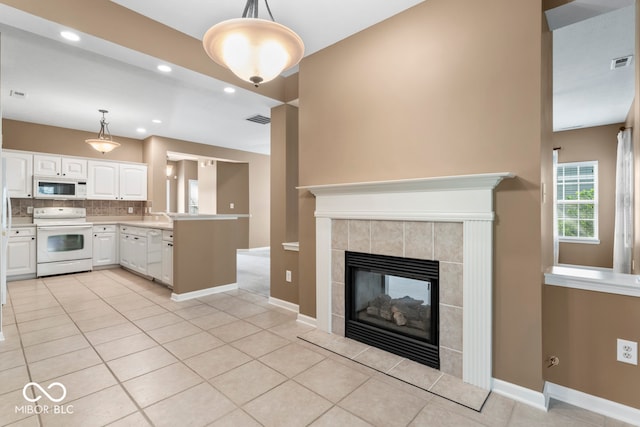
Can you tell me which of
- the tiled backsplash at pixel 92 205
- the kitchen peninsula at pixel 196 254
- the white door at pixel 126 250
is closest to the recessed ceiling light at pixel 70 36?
the kitchen peninsula at pixel 196 254

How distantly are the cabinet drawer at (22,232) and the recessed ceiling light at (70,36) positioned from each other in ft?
13.4

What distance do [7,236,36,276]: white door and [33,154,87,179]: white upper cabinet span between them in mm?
1180

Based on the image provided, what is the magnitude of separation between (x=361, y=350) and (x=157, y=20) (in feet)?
11.3

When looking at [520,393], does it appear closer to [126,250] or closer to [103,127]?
[126,250]

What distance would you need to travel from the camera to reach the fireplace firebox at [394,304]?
2.31m

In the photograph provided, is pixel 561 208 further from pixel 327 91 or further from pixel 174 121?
pixel 174 121

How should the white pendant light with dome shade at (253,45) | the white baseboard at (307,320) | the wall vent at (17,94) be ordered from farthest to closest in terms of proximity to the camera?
the wall vent at (17,94), the white baseboard at (307,320), the white pendant light with dome shade at (253,45)

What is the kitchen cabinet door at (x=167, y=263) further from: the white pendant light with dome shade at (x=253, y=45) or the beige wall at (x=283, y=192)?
the white pendant light with dome shade at (x=253, y=45)

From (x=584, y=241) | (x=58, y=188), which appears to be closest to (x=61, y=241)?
(x=58, y=188)

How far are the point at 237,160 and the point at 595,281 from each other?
24.9ft

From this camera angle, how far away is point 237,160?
8.06 meters

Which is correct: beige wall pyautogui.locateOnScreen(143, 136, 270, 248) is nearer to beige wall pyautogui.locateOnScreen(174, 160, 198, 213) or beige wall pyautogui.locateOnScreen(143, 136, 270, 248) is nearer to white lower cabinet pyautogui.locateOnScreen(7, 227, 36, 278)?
white lower cabinet pyautogui.locateOnScreen(7, 227, 36, 278)

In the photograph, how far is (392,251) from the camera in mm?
2482

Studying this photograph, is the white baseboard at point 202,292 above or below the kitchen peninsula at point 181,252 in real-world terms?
below
